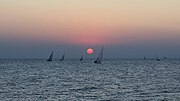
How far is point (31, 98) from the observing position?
4884 centimetres

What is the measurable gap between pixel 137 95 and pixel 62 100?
12.4m

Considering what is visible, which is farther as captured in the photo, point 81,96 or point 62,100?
point 81,96

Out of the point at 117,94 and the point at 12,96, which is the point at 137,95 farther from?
the point at 12,96

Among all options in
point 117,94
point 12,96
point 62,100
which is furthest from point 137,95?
point 12,96

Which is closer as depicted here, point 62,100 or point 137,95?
point 62,100

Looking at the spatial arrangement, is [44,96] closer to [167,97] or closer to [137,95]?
[137,95]

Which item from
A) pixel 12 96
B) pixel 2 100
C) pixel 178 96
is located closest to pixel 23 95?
pixel 12 96

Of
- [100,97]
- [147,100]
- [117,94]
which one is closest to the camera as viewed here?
[147,100]

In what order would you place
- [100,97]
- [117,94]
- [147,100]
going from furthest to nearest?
[117,94]
[100,97]
[147,100]

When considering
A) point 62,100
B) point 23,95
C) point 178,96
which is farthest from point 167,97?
point 23,95

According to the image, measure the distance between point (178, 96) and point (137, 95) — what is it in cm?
625

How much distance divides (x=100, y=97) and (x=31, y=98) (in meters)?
10.4

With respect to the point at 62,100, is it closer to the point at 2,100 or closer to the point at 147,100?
the point at 2,100

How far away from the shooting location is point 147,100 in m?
46.3
